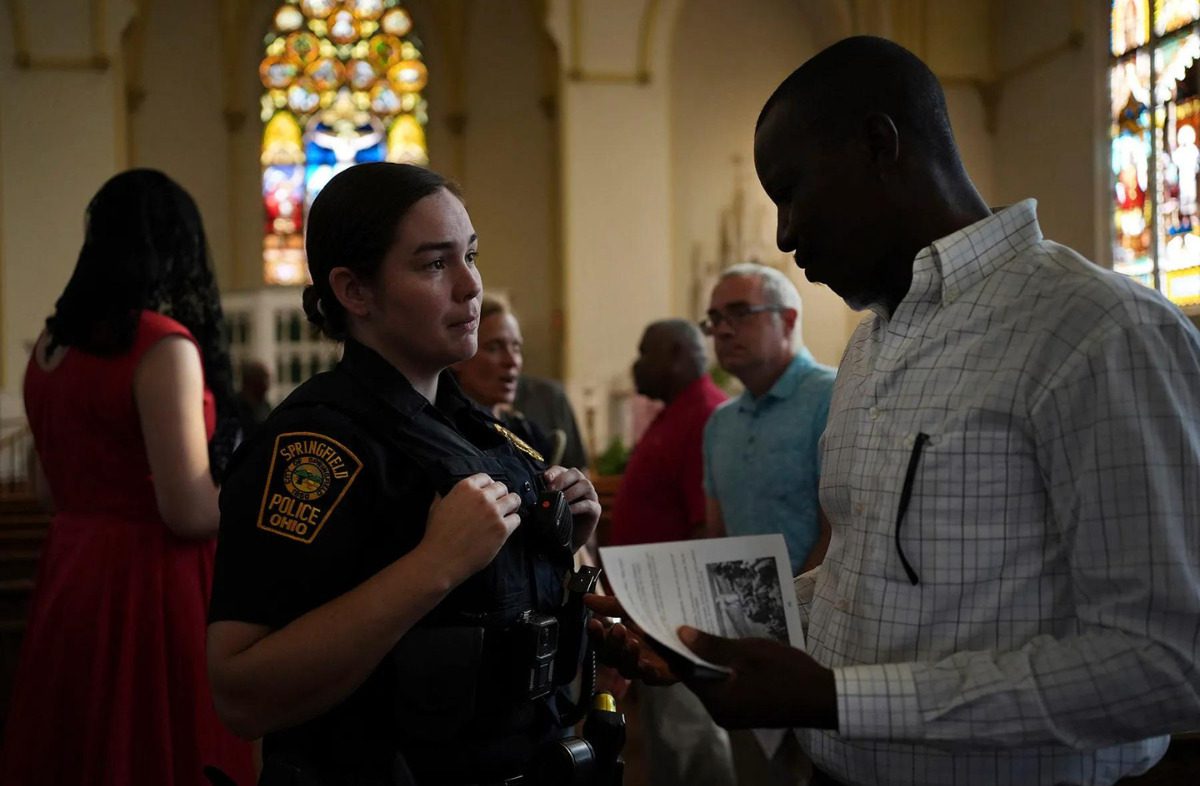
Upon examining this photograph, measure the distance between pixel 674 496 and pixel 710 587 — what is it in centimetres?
253

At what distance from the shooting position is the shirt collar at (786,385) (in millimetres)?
3316

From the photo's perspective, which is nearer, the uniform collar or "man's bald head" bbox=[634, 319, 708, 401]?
the uniform collar

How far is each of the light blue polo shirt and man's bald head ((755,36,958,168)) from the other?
1852mm

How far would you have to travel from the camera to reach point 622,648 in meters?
1.61

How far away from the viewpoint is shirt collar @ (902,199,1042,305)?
4.27 feet

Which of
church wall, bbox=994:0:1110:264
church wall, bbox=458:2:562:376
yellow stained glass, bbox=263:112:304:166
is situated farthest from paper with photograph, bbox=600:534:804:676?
yellow stained glass, bbox=263:112:304:166

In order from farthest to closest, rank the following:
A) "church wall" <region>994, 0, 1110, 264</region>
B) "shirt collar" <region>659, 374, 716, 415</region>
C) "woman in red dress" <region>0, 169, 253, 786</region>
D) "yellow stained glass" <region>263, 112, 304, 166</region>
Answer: "yellow stained glass" <region>263, 112, 304, 166</region> < "church wall" <region>994, 0, 1110, 264</region> < "shirt collar" <region>659, 374, 716, 415</region> < "woman in red dress" <region>0, 169, 253, 786</region>

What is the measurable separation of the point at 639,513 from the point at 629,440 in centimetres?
741

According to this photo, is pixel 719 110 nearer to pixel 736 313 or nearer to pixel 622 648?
pixel 736 313

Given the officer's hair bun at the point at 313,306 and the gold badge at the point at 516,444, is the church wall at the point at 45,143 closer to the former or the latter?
the officer's hair bun at the point at 313,306

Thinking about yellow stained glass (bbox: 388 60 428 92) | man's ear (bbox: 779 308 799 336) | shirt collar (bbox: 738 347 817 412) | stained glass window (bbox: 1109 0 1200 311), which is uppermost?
yellow stained glass (bbox: 388 60 428 92)

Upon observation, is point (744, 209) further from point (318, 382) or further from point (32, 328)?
point (318, 382)

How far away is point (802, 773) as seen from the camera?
3.03 m

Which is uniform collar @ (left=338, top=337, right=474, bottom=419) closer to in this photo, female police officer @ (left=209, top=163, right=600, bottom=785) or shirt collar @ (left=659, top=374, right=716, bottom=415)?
female police officer @ (left=209, top=163, right=600, bottom=785)
